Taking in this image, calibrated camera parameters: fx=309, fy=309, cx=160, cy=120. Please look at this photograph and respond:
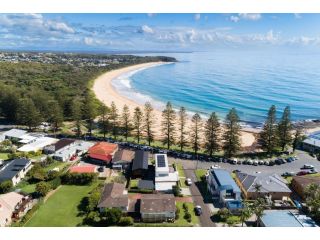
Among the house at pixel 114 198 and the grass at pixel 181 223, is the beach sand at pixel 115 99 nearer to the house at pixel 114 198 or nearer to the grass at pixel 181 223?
the house at pixel 114 198

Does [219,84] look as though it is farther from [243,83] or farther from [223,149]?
[223,149]

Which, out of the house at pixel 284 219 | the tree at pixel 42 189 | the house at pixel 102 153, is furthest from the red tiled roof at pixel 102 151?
the house at pixel 284 219

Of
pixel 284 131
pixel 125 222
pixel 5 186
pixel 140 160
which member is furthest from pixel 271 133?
pixel 5 186

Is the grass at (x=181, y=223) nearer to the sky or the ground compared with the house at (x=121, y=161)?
nearer to the ground

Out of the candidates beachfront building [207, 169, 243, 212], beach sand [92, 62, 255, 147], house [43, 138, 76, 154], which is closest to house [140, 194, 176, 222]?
beachfront building [207, 169, 243, 212]

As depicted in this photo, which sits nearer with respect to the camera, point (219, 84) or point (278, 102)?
point (278, 102)

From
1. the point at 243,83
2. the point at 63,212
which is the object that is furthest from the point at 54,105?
the point at 243,83
